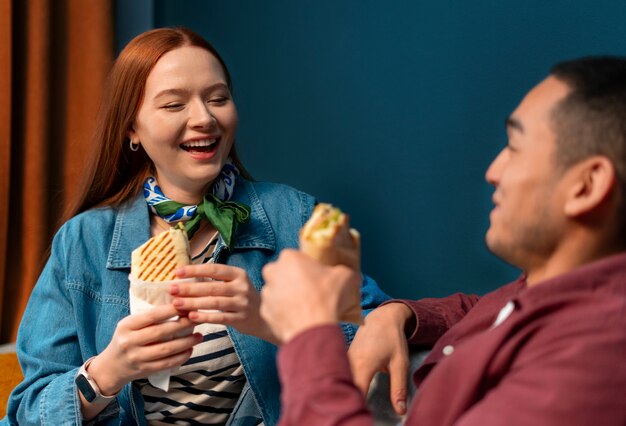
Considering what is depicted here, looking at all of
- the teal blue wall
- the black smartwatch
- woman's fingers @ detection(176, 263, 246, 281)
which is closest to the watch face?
the black smartwatch

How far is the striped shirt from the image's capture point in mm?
1785

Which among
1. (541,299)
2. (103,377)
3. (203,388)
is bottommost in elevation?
(203,388)

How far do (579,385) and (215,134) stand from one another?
1136 millimetres

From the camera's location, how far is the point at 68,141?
312 centimetres

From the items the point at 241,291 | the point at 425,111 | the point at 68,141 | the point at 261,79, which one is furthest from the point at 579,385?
the point at 68,141

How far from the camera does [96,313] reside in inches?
74.1

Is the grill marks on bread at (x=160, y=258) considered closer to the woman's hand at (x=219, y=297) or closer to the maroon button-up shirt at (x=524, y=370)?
the woman's hand at (x=219, y=297)

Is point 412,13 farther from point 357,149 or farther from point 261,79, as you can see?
point 261,79

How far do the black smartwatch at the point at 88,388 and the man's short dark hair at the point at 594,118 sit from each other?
3.42 ft

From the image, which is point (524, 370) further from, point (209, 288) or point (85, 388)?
point (85, 388)

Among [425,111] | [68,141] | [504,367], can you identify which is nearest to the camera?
[504,367]

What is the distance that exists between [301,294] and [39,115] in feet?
7.23

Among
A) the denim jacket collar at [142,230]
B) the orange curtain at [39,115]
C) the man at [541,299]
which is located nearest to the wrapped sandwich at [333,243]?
the man at [541,299]

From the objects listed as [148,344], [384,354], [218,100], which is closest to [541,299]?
[384,354]
